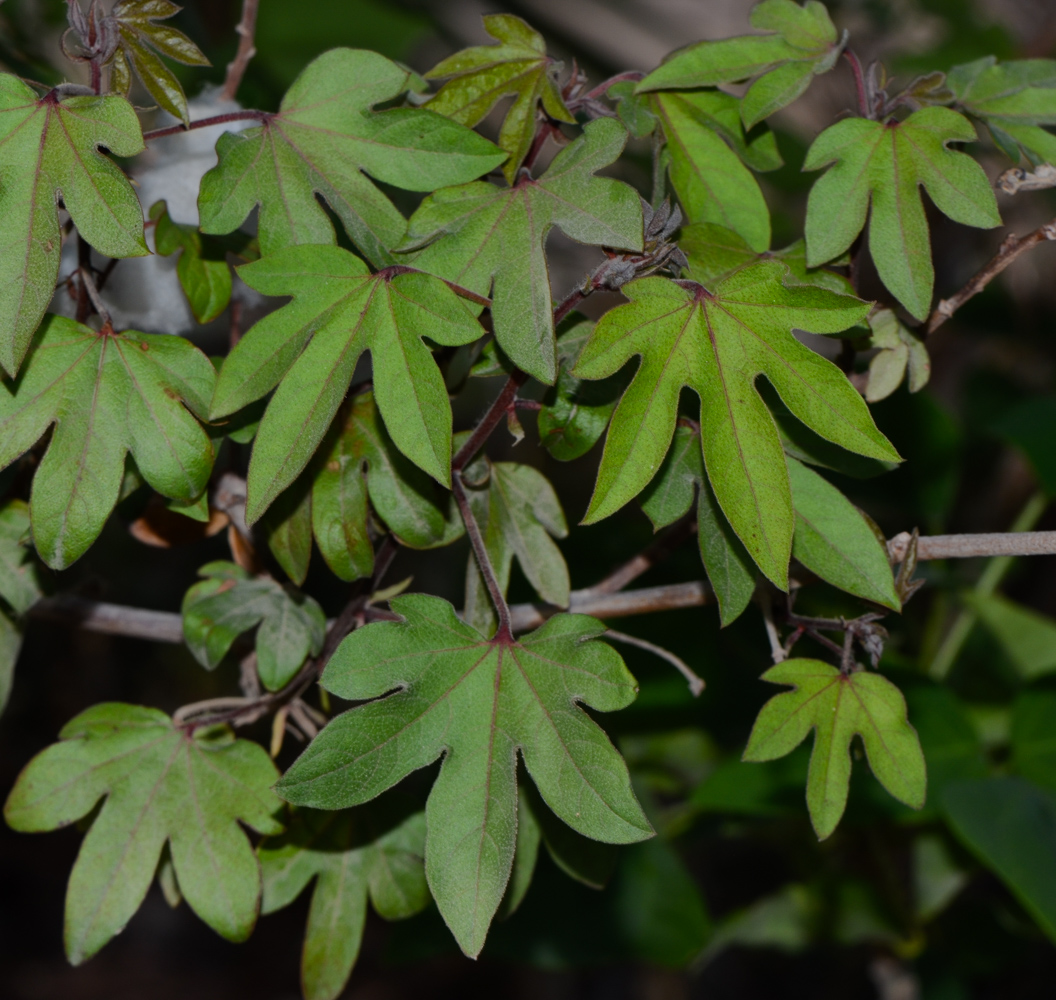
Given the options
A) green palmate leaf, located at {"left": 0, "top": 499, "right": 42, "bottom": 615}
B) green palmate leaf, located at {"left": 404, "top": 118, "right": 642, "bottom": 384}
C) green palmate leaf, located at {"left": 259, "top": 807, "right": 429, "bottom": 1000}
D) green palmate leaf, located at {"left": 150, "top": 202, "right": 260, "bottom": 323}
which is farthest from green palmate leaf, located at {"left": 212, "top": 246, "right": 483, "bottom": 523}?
green palmate leaf, located at {"left": 259, "top": 807, "right": 429, "bottom": 1000}

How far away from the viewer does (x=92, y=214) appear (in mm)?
559

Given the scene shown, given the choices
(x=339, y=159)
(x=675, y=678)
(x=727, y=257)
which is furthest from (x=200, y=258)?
(x=675, y=678)

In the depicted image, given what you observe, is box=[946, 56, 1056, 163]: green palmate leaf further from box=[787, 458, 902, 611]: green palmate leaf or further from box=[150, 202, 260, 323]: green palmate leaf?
box=[150, 202, 260, 323]: green palmate leaf

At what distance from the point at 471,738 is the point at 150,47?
47 cm

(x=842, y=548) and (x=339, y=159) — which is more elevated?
(x=339, y=159)

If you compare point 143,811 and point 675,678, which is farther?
point 675,678

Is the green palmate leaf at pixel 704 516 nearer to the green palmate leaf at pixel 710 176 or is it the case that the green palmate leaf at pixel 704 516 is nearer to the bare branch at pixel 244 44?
the green palmate leaf at pixel 710 176

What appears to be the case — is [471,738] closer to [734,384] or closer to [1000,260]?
[734,384]

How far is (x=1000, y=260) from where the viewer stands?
0.67 metres

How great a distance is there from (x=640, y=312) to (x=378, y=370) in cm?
16

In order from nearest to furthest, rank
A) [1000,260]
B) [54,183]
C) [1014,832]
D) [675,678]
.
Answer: [54,183] → [1000,260] → [1014,832] → [675,678]

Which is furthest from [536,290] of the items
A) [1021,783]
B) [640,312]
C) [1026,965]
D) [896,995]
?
[1026,965]

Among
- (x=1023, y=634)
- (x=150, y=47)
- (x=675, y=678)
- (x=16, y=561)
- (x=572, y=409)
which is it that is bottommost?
(x=675, y=678)

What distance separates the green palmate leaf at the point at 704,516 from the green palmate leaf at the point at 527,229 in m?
0.14
